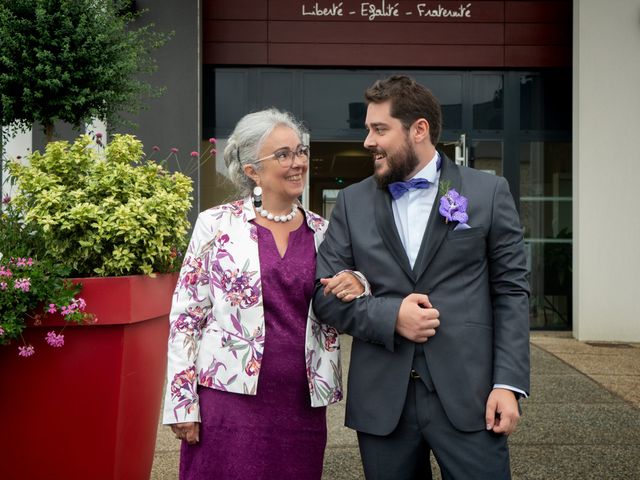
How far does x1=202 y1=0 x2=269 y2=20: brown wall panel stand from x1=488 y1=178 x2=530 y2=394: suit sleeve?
776 cm

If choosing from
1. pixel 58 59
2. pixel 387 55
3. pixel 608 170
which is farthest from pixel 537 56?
pixel 58 59

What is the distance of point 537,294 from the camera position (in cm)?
980

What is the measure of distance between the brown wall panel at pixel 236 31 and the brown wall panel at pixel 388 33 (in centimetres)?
13

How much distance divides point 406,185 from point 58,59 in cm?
333

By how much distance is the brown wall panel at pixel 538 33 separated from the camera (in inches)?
371

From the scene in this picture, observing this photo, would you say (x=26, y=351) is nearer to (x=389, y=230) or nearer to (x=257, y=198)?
(x=257, y=198)

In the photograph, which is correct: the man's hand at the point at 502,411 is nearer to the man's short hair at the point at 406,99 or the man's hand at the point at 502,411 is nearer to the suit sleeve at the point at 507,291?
the suit sleeve at the point at 507,291

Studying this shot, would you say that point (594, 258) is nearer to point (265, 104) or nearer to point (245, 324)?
point (265, 104)

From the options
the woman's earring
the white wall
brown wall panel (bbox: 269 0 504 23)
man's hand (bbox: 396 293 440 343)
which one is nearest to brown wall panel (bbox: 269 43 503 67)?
brown wall panel (bbox: 269 0 504 23)

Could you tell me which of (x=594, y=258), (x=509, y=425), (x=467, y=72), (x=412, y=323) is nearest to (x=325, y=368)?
(x=412, y=323)

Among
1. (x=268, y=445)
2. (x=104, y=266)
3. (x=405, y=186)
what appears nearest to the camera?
(x=405, y=186)

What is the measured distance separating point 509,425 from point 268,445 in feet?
2.73

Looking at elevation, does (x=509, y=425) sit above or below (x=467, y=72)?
below

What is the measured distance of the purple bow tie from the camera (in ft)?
7.41
